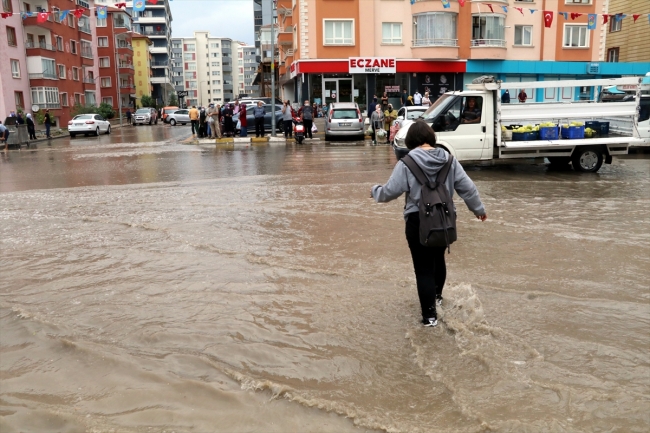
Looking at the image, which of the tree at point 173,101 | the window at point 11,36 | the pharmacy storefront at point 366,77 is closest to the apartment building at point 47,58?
the window at point 11,36

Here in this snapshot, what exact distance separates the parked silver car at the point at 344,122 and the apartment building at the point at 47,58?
24.6 meters

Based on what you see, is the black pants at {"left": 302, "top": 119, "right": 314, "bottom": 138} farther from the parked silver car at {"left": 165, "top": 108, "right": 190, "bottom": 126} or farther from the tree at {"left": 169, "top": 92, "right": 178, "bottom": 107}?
the tree at {"left": 169, "top": 92, "right": 178, "bottom": 107}

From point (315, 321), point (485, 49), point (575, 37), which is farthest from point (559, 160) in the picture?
point (575, 37)

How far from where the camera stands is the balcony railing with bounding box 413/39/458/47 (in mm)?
39969

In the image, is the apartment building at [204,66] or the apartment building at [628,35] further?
the apartment building at [204,66]

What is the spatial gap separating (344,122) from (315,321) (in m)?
20.9

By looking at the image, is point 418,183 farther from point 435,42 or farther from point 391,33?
point 391,33

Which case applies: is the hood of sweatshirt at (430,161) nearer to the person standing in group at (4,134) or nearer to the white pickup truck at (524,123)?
the white pickup truck at (524,123)

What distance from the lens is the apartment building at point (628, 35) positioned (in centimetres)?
3837

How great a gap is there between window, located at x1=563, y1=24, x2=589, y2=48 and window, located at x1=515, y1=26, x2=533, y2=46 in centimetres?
247

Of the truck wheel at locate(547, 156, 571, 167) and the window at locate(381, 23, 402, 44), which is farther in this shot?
the window at locate(381, 23, 402, 44)

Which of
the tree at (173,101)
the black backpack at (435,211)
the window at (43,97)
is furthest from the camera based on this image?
the tree at (173,101)

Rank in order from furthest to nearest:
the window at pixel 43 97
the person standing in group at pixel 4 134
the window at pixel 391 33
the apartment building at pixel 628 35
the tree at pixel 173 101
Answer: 1. the tree at pixel 173 101
2. the window at pixel 43 97
3. the window at pixel 391 33
4. the apartment building at pixel 628 35
5. the person standing in group at pixel 4 134

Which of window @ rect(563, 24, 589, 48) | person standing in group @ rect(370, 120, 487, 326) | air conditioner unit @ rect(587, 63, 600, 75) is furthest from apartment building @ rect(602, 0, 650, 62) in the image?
person standing in group @ rect(370, 120, 487, 326)
